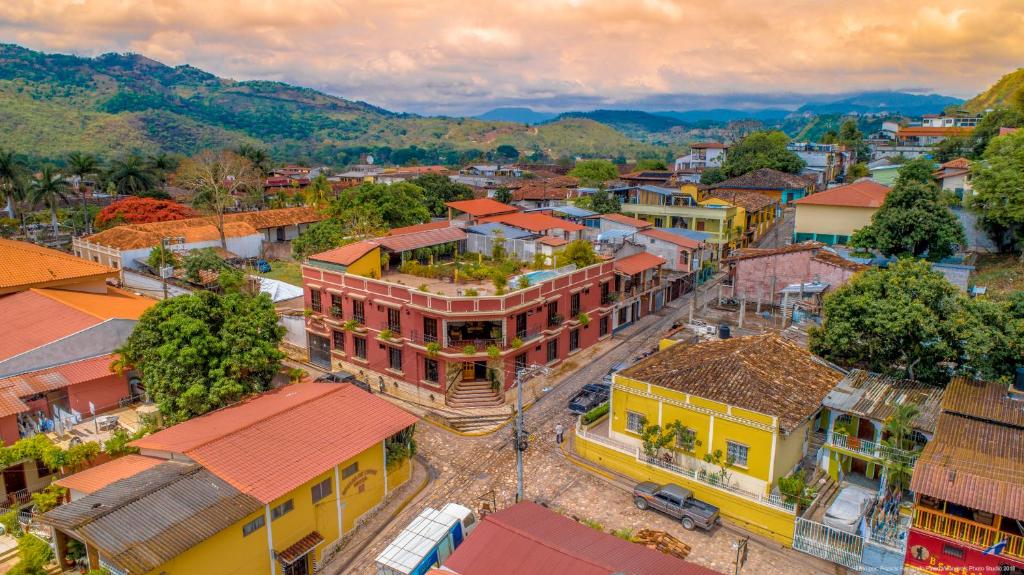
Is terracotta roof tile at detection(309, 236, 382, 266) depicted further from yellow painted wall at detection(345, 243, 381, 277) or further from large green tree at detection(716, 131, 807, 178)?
large green tree at detection(716, 131, 807, 178)

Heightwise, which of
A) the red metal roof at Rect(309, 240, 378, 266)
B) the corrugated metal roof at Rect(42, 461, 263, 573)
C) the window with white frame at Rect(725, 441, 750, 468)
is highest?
the red metal roof at Rect(309, 240, 378, 266)

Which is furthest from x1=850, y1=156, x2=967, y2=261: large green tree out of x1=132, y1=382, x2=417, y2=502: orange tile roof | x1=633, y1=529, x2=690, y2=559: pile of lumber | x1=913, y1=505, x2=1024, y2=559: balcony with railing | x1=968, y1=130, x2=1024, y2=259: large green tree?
x1=132, y1=382, x2=417, y2=502: orange tile roof

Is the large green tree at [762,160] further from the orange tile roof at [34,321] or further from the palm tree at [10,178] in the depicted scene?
the palm tree at [10,178]

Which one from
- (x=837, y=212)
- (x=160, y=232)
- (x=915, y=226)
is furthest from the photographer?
(x=160, y=232)

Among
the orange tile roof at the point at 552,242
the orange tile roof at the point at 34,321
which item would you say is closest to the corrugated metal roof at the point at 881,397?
the orange tile roof at the point at 552,242

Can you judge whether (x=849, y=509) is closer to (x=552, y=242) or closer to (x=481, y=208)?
(x=552, y=242)

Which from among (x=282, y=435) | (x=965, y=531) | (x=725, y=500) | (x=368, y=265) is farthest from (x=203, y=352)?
(x=965, y=531)

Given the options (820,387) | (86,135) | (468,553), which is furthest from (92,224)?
(86,135)
